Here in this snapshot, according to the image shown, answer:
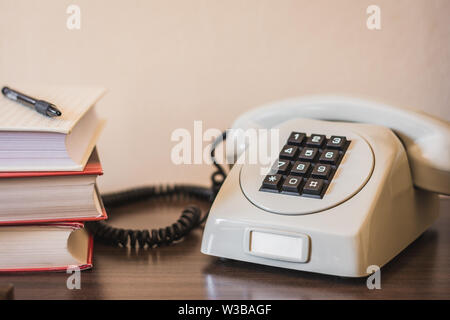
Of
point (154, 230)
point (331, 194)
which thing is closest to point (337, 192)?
point (331, 194)

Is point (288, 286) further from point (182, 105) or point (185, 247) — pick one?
point (182, 105)

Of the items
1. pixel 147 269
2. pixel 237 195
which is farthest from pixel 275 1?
pixel 147 269

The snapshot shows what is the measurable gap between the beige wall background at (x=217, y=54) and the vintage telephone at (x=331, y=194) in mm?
219

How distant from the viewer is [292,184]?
710 millimetres

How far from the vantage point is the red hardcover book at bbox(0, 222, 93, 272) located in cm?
70

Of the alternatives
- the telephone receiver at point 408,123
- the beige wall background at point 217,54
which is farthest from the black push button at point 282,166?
the beige wall background at point 217,54

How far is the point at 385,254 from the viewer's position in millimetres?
687

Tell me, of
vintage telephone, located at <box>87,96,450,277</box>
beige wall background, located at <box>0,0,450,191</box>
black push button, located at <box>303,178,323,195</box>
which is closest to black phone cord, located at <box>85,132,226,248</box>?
vintage telephone, located at <box>87,96,450,277</box>

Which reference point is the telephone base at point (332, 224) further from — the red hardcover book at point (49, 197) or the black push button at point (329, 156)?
the red hardcover book at point (49, 197)

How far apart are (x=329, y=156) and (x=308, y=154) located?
29 millimetres

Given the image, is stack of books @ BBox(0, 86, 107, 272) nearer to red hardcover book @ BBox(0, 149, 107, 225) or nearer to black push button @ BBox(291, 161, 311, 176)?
red hardcover book @ BBox(0, 149, 107, 225)

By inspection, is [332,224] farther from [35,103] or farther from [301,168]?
[35,103]

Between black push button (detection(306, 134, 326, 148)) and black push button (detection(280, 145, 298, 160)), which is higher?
black push button (detection(306, 134, 326, 148))
